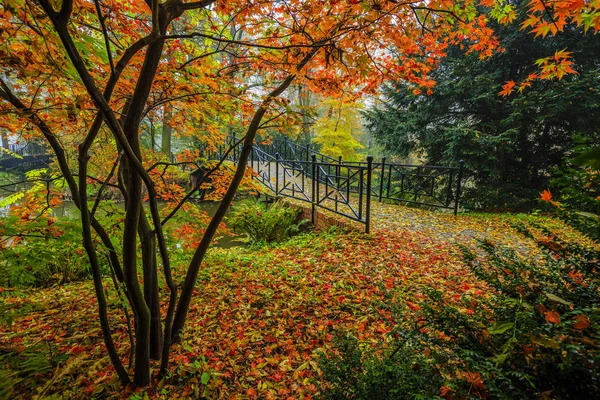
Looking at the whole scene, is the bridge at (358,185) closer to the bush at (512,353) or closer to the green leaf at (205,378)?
the green leaf at (205,378)

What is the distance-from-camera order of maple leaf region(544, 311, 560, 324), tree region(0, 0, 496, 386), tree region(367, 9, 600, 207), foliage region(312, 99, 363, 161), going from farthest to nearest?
foliage region(312, 99, 363, 161), tree region(367, 9, 600, 207), tree region(0, 0, 496, 386), maple leaf region(544, 311, 560, 324)

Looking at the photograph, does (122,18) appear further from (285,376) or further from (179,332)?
(285,376)

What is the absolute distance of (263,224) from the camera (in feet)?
20.2

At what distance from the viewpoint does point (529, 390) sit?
0.94 metres

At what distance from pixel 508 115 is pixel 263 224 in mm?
7402

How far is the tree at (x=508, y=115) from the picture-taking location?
646 centimetres

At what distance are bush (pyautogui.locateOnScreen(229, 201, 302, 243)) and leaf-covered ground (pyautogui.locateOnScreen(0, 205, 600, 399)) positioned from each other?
1.05 metres

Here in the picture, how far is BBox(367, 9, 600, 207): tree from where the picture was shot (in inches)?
255

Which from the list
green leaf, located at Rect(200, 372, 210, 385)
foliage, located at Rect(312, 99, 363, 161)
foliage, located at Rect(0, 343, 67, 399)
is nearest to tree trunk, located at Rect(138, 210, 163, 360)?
green leaf, located at Rect(200, 372, 210, 385)

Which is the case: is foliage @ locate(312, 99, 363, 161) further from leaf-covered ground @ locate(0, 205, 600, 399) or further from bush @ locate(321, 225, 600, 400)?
bush @ locate(321, 225, 600, 400)

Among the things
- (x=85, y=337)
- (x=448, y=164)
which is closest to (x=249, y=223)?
(x=85, y=337)

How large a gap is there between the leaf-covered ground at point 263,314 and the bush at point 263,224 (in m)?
1.05

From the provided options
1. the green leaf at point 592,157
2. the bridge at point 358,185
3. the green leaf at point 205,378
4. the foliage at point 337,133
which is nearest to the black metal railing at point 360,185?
the bridge at point 358,185

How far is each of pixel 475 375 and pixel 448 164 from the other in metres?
8.04
